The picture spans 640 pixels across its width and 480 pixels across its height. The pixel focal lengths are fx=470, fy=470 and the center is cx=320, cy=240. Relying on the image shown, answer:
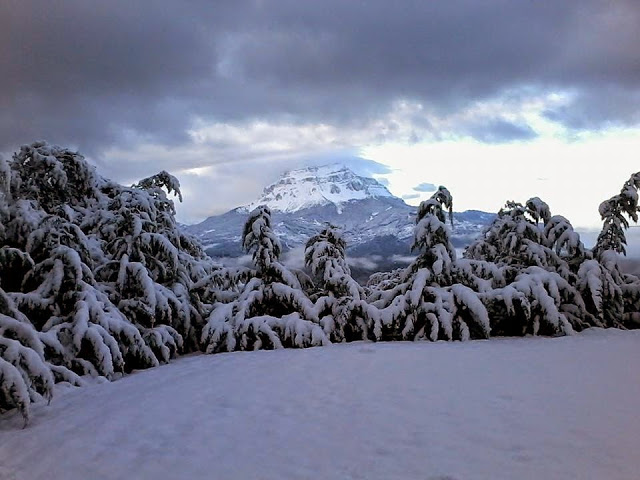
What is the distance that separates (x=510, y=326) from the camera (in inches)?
353

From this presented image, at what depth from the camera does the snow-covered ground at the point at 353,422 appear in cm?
→ 344

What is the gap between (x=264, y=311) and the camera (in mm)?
8984

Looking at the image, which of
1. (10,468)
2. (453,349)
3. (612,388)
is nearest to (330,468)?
(10,468)

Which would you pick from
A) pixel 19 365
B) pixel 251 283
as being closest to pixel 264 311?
pixel 251 283

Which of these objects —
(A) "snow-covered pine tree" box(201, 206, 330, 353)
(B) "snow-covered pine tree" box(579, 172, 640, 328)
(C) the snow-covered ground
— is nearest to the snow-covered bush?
(C) the snow-covered ground

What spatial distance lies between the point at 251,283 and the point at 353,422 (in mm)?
5039

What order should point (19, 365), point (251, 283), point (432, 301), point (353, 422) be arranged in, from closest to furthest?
point (353, 422)
point (19, 365)
point (432, 301)
point (251, 283)

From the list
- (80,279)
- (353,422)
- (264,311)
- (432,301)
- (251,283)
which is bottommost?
Answer: (353,422)

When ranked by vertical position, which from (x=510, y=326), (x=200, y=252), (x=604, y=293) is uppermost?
(x=200, y=252)

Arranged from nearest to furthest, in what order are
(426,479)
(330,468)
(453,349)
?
(426,479) < (330,468) < (453,349)

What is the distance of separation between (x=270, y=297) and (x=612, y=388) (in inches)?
222

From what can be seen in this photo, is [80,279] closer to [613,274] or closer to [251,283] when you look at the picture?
[251,283]

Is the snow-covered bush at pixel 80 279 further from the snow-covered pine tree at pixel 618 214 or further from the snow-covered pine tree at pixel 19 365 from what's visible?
the snow-covered pine tree at pixel 618 214

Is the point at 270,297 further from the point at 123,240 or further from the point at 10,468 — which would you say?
the point at 10,468
